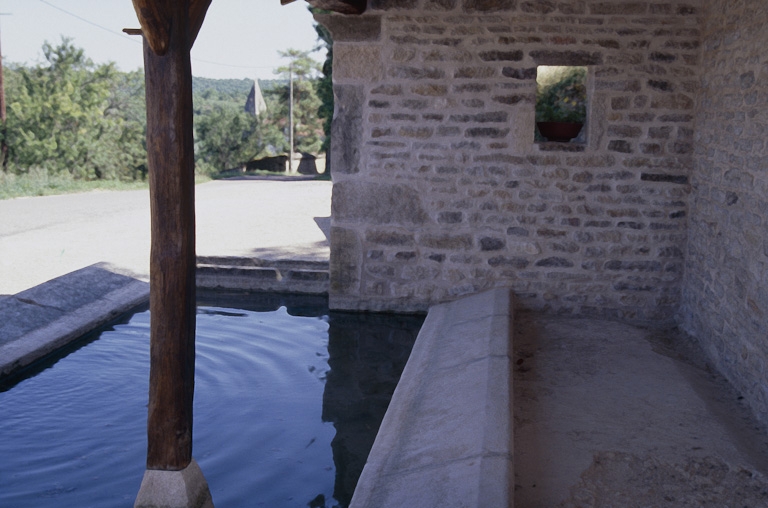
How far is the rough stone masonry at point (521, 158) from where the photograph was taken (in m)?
5.43

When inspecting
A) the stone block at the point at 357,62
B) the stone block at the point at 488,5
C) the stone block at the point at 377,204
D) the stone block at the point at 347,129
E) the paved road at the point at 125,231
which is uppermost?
the stone block at the point at 488,5

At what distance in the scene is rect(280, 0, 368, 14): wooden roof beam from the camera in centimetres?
484

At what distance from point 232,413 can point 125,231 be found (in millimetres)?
6475

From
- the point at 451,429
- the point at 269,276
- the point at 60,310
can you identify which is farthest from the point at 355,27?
the point at 451,429

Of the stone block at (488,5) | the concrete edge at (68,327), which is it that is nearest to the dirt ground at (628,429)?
the stone block at (488,5)

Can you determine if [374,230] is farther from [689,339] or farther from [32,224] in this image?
[32,224]

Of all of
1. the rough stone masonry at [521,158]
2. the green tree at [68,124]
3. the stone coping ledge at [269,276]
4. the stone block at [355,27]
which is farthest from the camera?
the green tree at [68,124]

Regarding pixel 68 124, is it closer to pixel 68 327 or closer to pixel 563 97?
pixel 68 327

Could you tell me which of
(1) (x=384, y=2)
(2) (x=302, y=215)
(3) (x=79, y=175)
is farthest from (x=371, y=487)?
(3) (x=79, y=175)

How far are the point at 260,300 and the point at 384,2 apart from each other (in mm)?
2759

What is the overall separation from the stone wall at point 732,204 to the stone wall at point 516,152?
0.27m

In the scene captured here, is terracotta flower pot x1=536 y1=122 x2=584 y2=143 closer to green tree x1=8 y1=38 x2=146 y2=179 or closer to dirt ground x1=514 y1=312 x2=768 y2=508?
dirt ground x1=514 y1=312 x2=768 y2=508

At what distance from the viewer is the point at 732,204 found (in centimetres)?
439

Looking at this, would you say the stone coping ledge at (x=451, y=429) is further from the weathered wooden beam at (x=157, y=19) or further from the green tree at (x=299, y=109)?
the green tree at (x=299, y=109)
